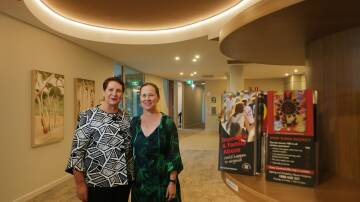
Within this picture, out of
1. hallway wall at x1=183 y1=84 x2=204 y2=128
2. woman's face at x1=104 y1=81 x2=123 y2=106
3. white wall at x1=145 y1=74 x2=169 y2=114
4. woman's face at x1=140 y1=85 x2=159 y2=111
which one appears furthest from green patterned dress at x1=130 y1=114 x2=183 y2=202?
hallway wall at x1=183 y1=84 x2=204 y2=128

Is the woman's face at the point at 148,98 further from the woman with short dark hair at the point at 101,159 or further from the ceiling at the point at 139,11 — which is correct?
the ceiling at the point at 139,11

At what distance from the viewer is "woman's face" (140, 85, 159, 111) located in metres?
2.01

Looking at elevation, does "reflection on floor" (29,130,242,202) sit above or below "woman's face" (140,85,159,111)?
below

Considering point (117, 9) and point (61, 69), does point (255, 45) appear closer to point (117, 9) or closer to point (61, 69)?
point (117, 9)

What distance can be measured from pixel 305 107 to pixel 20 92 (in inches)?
163

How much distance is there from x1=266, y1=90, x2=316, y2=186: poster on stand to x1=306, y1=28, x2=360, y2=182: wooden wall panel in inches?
3.4

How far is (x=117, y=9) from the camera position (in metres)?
4.39

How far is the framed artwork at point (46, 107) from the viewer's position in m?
4.15

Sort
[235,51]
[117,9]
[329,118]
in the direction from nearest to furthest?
[329,118] < [235,51] < [117,9]

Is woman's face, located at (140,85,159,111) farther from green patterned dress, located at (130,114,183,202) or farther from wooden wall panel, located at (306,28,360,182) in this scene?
wooden wall panel, located at (306,28,360,182)

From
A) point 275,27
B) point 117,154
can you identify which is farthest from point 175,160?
point 275,27

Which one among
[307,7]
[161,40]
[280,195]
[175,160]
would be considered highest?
[161,40]

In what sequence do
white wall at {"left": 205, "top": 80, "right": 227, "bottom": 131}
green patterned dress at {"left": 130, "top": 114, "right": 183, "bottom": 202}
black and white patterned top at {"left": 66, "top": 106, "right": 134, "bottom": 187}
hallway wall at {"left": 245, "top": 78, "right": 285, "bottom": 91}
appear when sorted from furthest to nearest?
white wall at {"left": 205, "top": 80, "right": 227, "bottom": 131} < hallway wall at {"left": 245, "top": 78, "right": 285, "bottom": 91} < black and white patterned top at {"left": 66, "top": 106, "right": 134, "bottom": 187} < green patterned dress at {"left": 130, "top": 114, "right": 183, "bottom": 202}

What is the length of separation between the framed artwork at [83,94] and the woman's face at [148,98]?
372 centimetres
